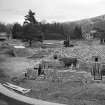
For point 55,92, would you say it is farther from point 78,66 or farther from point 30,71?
point 78,66

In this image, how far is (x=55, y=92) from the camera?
6.60 m

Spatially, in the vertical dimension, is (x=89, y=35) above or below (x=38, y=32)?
below

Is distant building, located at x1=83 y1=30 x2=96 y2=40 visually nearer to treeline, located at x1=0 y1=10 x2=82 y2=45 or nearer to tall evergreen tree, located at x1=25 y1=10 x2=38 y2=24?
treeline, located at x1=0 y1=10 x2=82 y2=45

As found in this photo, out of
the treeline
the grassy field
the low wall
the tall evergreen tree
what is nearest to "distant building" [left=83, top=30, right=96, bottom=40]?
the treeline

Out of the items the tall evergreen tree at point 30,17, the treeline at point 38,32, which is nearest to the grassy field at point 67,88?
the treeline at point 38,32

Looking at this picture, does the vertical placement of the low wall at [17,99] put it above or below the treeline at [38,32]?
below

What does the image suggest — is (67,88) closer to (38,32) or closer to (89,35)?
(38,32)

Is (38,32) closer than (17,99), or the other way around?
(17,99)

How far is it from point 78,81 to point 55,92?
158 cm

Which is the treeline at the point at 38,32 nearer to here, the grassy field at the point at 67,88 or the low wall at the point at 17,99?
the grassy field at the point at 67,88

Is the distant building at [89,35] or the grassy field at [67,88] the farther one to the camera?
the distant building at [89,35]

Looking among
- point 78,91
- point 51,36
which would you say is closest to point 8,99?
point 78,91

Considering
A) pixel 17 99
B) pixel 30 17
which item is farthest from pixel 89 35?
pixel 17 99

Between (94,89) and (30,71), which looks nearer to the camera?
(94,89)
